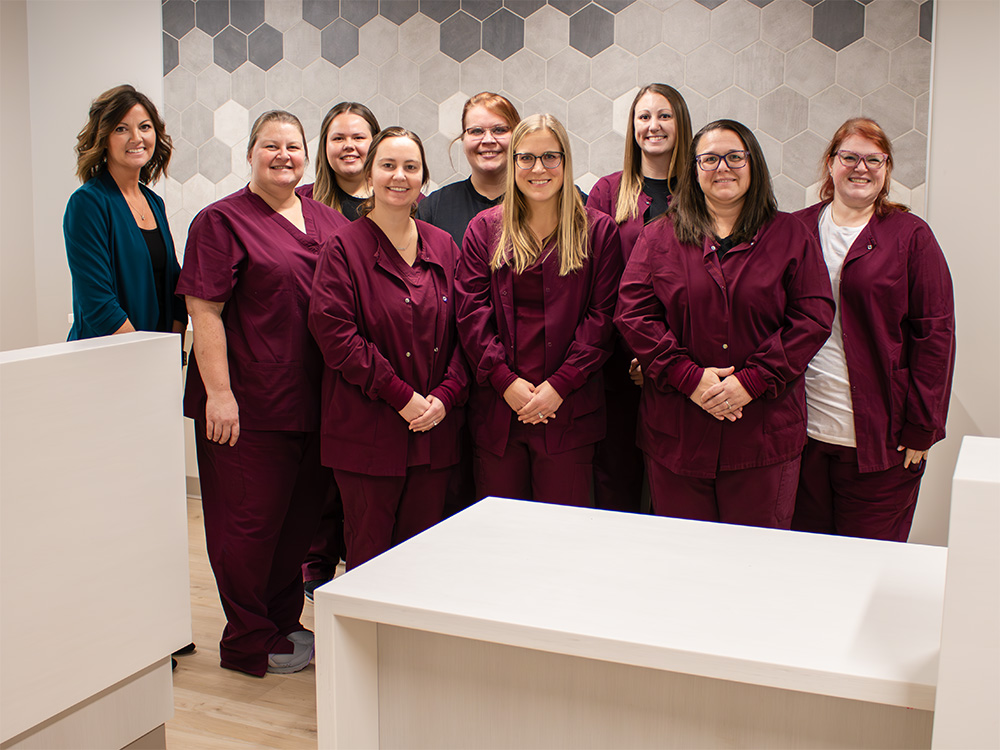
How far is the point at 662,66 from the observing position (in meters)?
3.09

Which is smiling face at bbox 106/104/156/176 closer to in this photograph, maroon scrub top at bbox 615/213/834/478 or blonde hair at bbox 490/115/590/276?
blonde hair at bbox 490/115/590/276

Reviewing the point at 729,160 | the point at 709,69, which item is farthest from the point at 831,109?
the point at 729,160

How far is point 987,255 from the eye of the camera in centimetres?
276

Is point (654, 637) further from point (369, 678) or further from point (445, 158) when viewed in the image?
point (445, 158)

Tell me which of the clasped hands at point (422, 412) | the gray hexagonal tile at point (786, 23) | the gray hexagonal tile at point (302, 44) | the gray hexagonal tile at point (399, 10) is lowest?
the clasped hands at point (422, 412)

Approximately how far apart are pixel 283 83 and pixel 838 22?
2.11m

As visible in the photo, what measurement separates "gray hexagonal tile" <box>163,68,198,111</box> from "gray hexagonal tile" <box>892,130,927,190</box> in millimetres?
2750

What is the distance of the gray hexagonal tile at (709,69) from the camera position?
9.90 ft

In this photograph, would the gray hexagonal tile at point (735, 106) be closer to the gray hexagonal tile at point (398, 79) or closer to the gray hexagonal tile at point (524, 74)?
the gray hexagonal tile at point (524, 74)

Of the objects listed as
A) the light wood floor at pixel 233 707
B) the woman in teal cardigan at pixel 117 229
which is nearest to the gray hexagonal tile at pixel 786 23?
the woman in teal cardigan at pixel 117 229

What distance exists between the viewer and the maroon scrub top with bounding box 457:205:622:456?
86.0 inches

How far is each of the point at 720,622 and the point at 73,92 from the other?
3910 mm

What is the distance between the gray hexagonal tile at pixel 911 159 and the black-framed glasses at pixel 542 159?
130 cm

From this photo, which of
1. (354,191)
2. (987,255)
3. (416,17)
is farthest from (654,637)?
(416,17)
